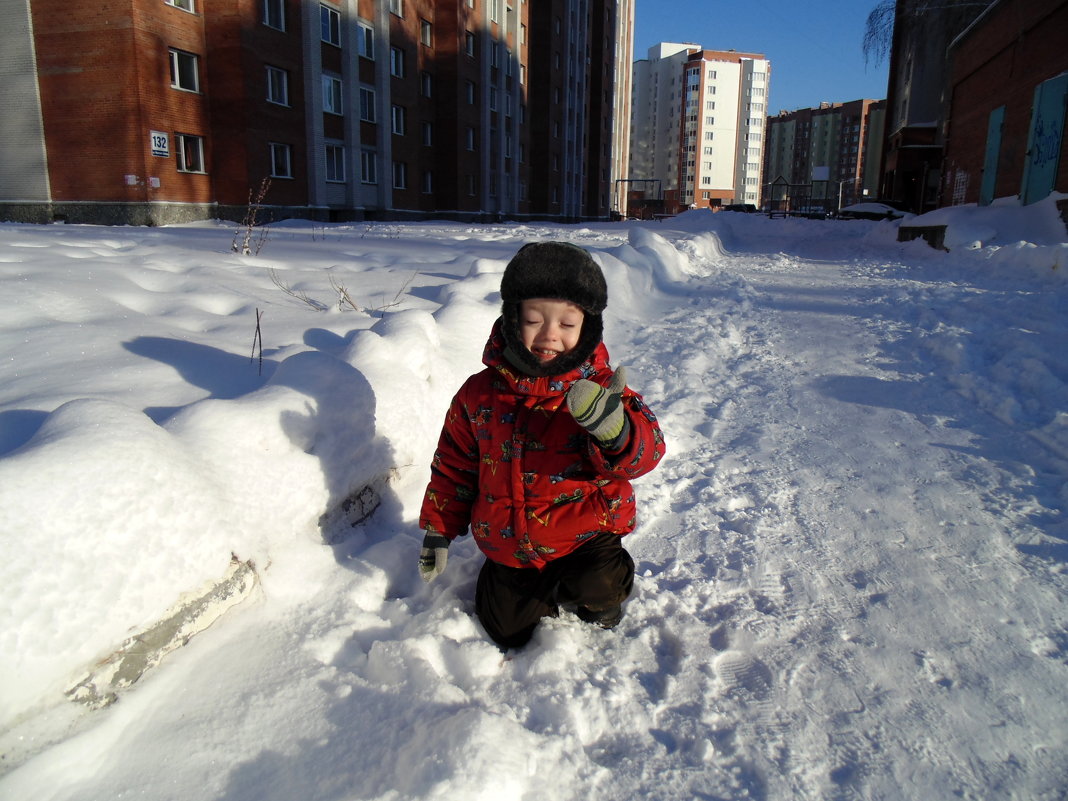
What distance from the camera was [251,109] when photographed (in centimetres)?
2053

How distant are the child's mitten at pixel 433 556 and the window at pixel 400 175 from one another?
2825 centimetres

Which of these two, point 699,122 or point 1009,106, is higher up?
point 699,122

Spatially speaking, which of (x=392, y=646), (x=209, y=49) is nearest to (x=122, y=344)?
(x=392, y=646)

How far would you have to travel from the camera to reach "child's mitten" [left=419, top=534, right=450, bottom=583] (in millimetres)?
2020

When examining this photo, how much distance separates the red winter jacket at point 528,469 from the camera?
1893mm

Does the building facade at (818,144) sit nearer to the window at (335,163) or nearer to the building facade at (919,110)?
the building facade at (919,110)

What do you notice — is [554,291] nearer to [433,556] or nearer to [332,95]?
[433,556]

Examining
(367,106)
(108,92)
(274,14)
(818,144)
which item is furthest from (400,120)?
(818,144)

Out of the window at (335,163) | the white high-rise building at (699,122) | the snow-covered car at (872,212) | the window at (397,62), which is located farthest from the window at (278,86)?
the white high-rise building at (699,122)

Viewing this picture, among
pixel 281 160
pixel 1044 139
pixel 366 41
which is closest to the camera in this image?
pixel 1044 139

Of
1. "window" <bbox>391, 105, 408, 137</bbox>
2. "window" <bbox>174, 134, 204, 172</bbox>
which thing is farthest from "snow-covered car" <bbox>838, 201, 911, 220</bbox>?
"window" <bbox>174, 134, 204, 172</bbox>

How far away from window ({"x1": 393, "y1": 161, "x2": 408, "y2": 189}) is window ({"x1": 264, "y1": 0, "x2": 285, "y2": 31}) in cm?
736

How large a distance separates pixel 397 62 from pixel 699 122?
8337cm

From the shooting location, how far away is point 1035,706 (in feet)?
5.38
